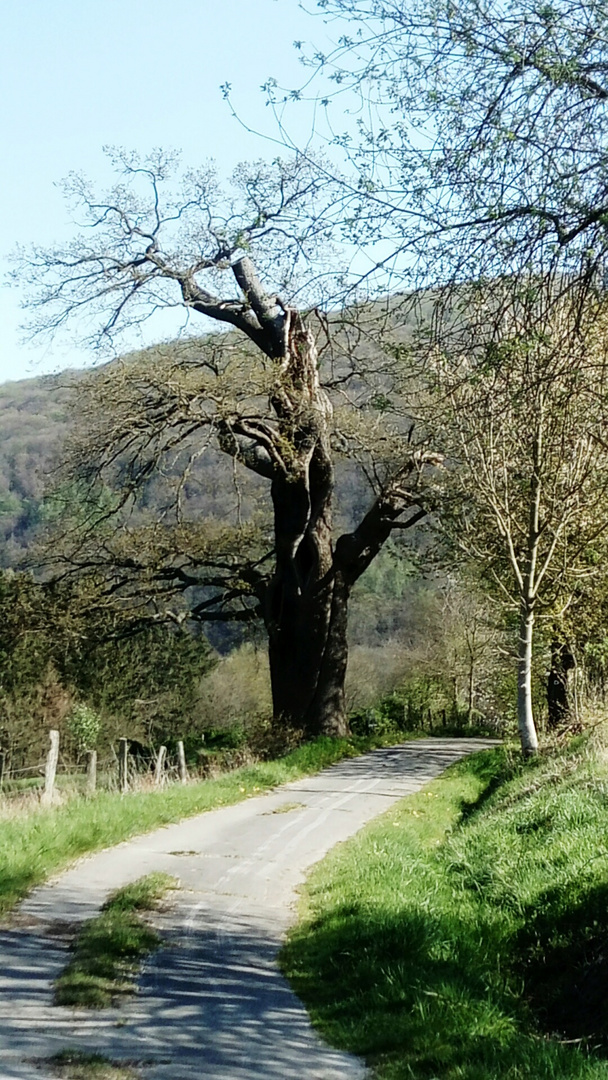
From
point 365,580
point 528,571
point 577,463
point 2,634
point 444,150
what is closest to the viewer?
point 444,150

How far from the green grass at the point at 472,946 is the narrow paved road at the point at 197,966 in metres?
0.29

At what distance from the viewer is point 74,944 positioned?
8.09m

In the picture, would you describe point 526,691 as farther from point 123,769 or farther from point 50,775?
point 50,775

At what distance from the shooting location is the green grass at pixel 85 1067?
17.4 feet

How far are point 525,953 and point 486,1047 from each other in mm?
2793

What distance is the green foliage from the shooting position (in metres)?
41.0

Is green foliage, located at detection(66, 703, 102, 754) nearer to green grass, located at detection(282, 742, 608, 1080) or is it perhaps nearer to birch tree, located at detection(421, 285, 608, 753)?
birch tree, located at detection(421, 285, 608, 753)

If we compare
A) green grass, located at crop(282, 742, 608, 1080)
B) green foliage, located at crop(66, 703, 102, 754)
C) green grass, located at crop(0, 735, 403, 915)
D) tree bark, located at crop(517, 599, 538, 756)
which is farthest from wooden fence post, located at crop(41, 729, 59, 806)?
green foliage, located at crop(66, 703, 102, 754)

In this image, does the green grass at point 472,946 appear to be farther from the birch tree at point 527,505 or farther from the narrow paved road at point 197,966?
the birch tree at point 527,505

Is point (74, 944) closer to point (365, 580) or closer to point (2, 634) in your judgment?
point (2, 634)

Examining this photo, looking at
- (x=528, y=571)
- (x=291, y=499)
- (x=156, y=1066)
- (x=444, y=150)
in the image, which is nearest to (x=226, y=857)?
(x=156, y=1066)

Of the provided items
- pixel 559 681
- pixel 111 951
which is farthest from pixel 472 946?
pixel 559 681

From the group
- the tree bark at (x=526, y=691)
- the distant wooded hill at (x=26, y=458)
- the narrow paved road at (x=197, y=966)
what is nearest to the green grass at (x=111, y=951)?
the narrow paved road at (x=197, y=966)

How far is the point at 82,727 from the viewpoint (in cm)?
4125
